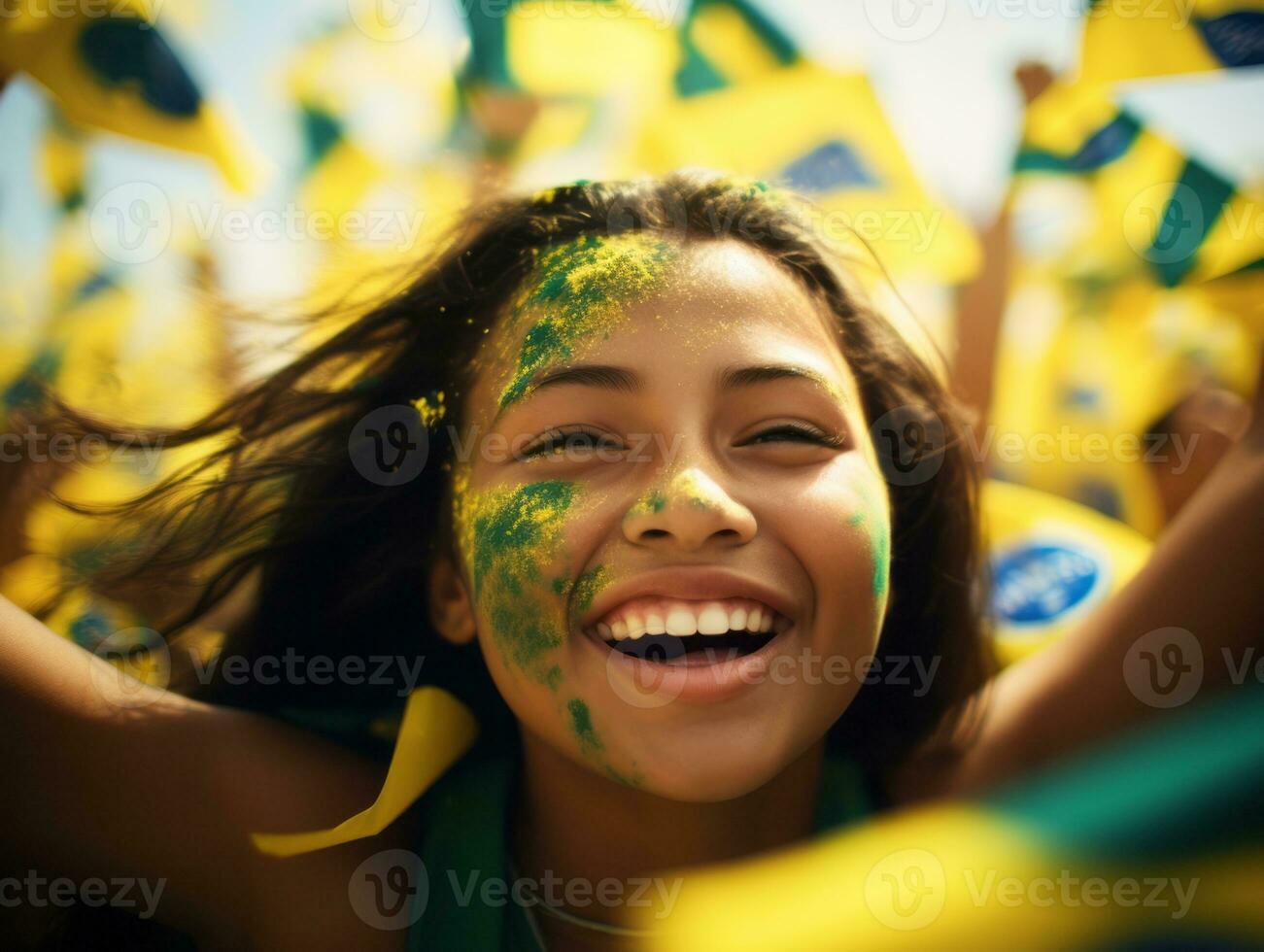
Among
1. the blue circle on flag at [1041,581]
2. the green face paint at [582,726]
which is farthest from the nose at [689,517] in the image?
the blue circle on flag at [1041,581]

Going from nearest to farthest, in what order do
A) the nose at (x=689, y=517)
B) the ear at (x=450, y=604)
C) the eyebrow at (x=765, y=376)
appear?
the nose at (x=689, y=517)
the eyebrow at (x=765, y=376)
the ear at (x=450, y=604)

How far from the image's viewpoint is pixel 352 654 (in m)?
1.63

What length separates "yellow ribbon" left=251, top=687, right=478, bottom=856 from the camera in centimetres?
131

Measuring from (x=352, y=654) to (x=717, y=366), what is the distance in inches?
33.3

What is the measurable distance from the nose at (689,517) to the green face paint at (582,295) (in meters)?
0.27

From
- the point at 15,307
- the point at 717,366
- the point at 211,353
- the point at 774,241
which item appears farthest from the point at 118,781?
the point at 15,307

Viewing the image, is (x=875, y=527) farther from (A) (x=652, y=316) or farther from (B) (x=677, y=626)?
(A) (x=652, y=316)

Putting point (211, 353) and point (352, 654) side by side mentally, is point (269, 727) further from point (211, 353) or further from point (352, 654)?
point (211, 353)

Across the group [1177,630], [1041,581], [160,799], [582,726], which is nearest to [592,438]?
[582,726]

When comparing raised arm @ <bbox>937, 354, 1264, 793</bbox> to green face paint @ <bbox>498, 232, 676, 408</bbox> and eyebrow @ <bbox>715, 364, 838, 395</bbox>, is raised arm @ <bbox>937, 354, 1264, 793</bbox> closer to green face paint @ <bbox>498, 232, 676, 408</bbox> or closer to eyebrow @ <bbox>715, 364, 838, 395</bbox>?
eyebrow @ <bbox>715, 364, 838, 395</bbox>

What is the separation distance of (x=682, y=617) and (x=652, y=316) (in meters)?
0.42

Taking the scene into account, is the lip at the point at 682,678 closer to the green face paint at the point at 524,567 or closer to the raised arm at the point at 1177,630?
the green face paint at the point at 524,567

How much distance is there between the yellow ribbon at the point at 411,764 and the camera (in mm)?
1310

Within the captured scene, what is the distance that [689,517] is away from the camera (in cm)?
113
